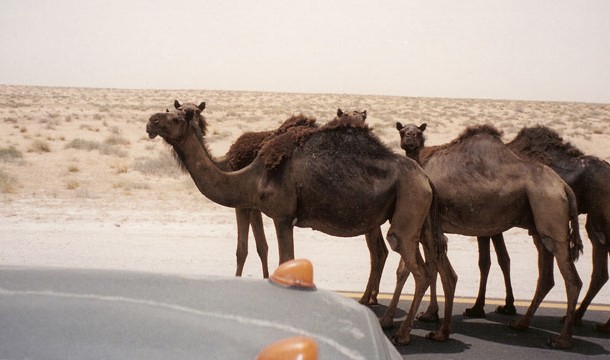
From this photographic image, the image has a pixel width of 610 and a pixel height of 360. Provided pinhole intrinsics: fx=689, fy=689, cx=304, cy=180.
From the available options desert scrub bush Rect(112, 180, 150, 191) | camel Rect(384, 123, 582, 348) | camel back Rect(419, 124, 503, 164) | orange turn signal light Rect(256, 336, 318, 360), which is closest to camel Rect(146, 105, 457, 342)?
camel Rect(384, 123, 582, 348)

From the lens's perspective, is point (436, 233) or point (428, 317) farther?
point (428, 317)

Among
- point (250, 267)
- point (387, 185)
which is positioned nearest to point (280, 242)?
point (387, 185)

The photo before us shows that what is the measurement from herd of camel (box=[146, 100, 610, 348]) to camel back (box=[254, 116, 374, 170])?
0.01 meters

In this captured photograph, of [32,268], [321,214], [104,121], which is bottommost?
[104,121]

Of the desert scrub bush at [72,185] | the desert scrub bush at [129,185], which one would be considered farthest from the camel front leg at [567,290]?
the desert scrub bush at [72,185]

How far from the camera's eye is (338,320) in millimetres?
2961

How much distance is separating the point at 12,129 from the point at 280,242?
36925mm

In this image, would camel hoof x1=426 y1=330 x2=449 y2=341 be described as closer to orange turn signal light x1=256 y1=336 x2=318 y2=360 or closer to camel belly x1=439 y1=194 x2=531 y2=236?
camel belly x1=439 y1=194 x2=531 y2=236

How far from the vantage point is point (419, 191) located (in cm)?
681

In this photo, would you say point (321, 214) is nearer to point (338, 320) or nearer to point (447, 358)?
point (447, 358)

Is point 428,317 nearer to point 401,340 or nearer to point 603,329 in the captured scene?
point 401,340

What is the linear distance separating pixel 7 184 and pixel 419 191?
618 inches

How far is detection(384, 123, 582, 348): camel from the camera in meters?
6.92

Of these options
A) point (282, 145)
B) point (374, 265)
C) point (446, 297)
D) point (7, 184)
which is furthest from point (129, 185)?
point (446, 297)
